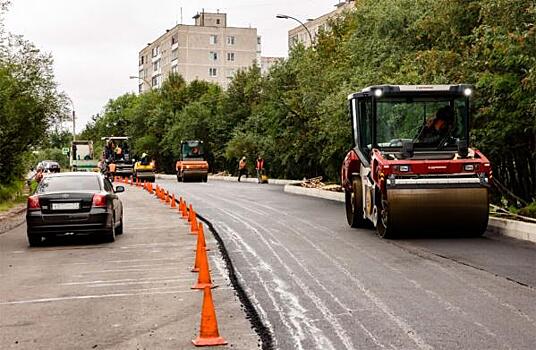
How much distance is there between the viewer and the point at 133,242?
1748 cm

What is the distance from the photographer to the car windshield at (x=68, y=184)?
16.9m

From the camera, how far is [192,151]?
182ft

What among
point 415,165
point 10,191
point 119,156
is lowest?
point 10,191

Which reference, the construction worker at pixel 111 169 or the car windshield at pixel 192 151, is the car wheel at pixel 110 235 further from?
the construction worker at pixel 111 169

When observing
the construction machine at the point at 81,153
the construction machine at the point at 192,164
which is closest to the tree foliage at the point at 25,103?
the construction machine at the point at 192,164

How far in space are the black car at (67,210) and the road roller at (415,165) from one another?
214 inches

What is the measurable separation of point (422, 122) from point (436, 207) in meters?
2.67

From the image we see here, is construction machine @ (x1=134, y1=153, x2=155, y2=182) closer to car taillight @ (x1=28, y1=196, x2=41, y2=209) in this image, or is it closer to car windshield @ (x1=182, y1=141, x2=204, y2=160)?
car windshield @ (x1=182, y1=141, x2=204, y2=160)

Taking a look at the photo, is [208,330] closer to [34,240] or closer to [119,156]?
[34,240]

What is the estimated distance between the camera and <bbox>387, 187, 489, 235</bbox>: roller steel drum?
15.7m

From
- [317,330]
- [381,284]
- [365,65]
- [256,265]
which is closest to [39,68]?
[365,65]

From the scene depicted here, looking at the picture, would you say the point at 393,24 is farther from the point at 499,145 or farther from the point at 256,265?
the point at 256,265

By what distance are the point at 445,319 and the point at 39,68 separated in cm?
2814

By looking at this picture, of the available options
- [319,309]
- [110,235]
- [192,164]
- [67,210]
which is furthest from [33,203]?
[192,164]
